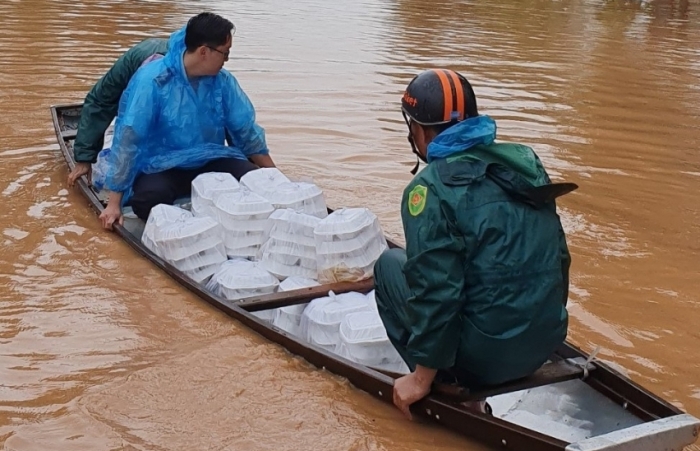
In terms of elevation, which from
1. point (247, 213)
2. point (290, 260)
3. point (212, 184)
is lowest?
point (290, 260)

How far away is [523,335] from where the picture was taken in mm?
3316

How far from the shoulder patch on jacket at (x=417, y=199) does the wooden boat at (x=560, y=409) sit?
2.71ft

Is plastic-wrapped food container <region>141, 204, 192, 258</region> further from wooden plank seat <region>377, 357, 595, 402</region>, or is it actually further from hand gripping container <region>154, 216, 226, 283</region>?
wooden plank seat <region>377, 357, 595, 402</region>

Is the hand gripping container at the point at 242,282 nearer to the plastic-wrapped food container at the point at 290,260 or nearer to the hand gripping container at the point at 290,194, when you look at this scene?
the plastic-wrapped food container at the point at 290,260

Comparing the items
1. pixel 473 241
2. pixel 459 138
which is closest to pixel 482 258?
pixel 473 241

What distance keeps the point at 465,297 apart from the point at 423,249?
255 millimetres

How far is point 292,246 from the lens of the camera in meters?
4.86

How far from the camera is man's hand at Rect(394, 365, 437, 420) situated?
3.52 metres

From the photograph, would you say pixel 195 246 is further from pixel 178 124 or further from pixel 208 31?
pixel 208 31

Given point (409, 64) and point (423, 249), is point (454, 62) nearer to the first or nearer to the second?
point (409, 64)

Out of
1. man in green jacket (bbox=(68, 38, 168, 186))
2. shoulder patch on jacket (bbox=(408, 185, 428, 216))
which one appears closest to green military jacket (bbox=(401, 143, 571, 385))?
shoulder patch on jacket (bbox=(408, 185, 428, 216))

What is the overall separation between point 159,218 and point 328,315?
4.95 ft

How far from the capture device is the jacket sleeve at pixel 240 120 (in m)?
5.96

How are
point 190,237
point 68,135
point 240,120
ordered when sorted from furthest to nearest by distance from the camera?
point 68,135, point 240,120, point 190,237
